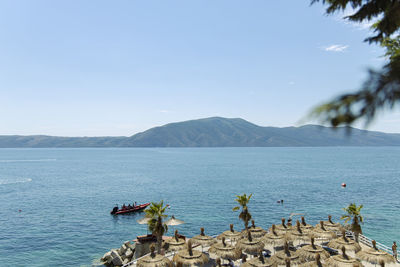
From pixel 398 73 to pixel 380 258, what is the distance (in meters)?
25.1

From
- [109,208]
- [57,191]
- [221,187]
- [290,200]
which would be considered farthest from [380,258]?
[57,191]

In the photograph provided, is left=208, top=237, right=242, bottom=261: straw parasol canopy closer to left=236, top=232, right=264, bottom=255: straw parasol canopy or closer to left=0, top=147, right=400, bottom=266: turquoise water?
left=236, top=232, right=264, bottom=255: straw parasol canopy

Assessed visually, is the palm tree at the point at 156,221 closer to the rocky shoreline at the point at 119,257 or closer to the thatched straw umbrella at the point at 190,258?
the thatched straw umbrella at the point at 190,258

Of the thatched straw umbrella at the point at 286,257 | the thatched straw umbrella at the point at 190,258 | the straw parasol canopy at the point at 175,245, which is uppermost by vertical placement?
the thatched straw umbrella at the point at 286,257

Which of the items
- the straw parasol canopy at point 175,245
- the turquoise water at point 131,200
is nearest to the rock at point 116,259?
the turquoise water at point 131,200

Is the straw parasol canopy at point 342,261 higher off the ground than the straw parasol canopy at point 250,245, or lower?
higher

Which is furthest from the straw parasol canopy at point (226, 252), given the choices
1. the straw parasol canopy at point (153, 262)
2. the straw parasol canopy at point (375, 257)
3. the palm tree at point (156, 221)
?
the straw parasol canopy at point (375, 257)

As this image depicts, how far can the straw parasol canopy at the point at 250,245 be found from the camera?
86.1ft

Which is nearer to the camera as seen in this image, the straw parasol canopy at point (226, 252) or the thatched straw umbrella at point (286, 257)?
the thatched straw umbrella at point (286, 257)

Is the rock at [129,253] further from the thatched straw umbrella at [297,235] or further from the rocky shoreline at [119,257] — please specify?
the thatched straw umbrella at [297,235]

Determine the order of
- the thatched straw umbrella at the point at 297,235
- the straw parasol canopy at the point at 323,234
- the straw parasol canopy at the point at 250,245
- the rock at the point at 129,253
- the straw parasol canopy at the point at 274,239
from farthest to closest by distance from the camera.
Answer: the rock at the point at 129,253, the straw parasol canopy at the point at 323,234, the thatched straw umbrella at the point at 297,235, the straw parasol canopy at the point at 274,239, the straw parasol canopy at the point at 250,245

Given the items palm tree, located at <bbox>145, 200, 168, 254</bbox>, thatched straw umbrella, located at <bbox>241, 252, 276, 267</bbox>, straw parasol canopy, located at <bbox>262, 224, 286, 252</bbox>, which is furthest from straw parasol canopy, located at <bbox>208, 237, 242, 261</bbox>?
palm tree, located at <bbox>145, 200, 168, 254</bbox>

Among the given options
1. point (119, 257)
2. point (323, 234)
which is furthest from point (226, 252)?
point (119, 257)

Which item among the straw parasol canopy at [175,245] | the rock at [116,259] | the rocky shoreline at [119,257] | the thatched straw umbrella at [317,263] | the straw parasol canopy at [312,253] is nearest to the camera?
the thatched straw umbrella at [317,263]
